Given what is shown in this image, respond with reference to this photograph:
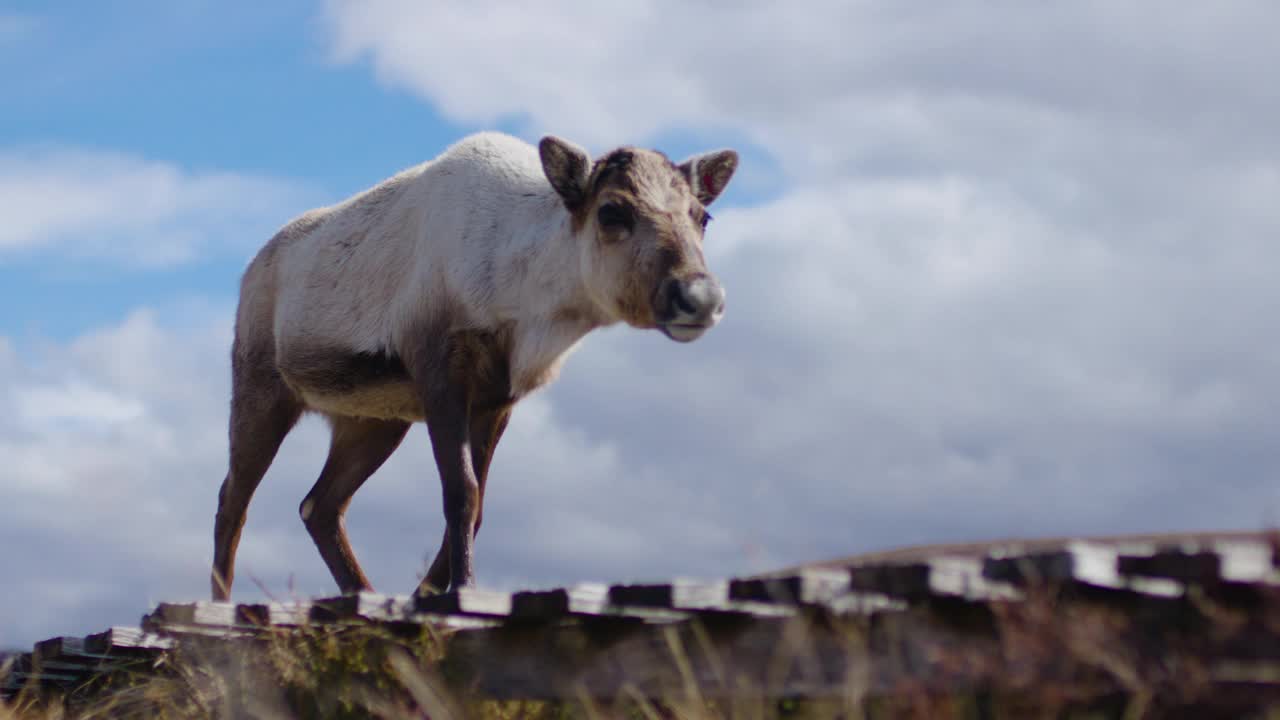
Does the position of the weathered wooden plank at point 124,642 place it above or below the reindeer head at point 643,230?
below

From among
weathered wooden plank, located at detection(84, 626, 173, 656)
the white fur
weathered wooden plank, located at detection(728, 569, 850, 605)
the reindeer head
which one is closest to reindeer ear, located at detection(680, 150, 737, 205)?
the reindeer head

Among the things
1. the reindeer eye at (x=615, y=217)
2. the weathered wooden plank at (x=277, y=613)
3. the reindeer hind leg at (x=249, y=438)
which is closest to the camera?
→ the weathered wooden plank at (x=277, y=613)

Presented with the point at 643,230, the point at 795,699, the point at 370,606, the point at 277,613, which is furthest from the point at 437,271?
the point at 795,699

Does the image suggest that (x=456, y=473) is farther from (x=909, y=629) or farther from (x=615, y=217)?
(x=909, y=629)

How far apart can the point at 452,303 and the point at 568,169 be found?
3.18 feet

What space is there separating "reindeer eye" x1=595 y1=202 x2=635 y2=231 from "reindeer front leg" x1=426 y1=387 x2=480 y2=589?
1167mm

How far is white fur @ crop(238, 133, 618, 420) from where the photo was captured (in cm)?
792

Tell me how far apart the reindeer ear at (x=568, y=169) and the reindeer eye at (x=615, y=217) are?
0.29 meters

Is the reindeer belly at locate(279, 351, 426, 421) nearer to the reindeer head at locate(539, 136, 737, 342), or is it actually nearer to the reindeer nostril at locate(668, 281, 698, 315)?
the reindeer head at locate(539, 136, 737, 342)

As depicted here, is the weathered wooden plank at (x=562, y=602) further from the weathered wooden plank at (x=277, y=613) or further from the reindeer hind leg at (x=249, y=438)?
the reindeer hind leg at (x=249, y=438)

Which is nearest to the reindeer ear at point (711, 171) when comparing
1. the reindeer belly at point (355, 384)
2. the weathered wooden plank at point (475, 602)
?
the reindeer belly at point (355, 384)

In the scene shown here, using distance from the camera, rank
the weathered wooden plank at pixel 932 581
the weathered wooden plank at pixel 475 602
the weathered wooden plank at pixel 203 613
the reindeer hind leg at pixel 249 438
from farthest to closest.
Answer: the reindeer hind leg at pixel 249 438 < the weathered wooden plank at pixel 203 613 < the weathered wooden plank at pixel 475 602 < the weathered wooden plank at pixel 932 581

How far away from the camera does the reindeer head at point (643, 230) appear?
7016mm

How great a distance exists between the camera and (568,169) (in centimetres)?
784
